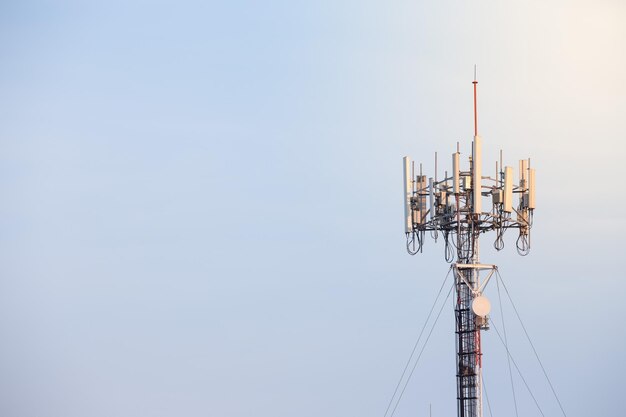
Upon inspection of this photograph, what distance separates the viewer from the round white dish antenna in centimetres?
6338

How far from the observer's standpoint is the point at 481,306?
63.4 m

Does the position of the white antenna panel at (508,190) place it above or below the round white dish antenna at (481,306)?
above

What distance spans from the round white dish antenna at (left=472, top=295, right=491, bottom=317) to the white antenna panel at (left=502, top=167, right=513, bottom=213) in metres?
4.10

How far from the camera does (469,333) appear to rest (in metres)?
64.2

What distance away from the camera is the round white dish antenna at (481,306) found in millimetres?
63375

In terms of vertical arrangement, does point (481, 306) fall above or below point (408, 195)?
below

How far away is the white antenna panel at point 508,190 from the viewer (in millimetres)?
64312

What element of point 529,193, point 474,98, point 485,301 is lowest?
point 485,301

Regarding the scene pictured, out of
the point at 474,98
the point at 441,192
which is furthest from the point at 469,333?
the point at 474,98

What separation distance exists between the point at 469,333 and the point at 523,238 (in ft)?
15.9

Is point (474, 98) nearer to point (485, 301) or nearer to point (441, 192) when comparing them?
point (441, 192)

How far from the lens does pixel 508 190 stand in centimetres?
6431

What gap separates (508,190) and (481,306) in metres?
5.07

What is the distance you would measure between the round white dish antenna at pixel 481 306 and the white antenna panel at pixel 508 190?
13.5 ft
